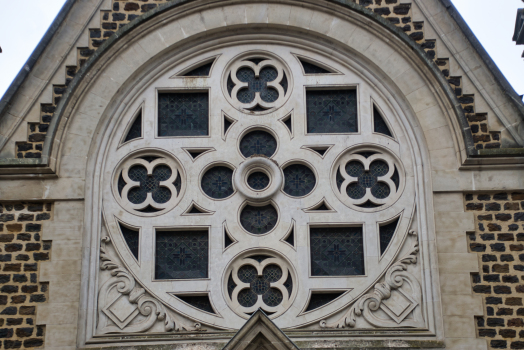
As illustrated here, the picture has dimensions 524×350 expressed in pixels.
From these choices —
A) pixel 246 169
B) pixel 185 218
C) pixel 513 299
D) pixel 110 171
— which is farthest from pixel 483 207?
pixel 110 171

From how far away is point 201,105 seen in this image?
13.2 metres

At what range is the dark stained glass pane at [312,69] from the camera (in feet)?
43.7

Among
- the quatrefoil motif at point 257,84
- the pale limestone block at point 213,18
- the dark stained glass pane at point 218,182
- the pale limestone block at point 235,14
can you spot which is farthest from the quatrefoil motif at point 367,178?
the pale limestone block at point 213,18

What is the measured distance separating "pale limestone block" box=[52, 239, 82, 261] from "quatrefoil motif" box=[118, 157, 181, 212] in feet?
Result: 3.16

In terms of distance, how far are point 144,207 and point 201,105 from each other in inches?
71.4

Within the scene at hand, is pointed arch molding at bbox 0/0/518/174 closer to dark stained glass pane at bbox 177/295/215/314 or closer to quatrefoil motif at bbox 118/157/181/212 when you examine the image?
quatrefoil motif at bbox 118/157/181/212

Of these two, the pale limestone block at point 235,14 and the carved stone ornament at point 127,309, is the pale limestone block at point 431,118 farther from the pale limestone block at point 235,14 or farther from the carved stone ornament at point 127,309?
the carved stone ornament at point 127,309

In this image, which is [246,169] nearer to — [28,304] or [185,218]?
[185,218]

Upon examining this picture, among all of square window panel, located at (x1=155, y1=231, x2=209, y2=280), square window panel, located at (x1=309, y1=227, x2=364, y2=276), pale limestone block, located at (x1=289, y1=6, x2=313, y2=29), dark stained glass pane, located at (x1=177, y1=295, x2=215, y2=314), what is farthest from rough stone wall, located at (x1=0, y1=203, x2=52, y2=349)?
pale limestone block, located at (x1=289, y1=6, x2=313, y2=29)

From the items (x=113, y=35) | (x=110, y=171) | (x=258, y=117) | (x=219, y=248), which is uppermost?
(x=113, y=35)

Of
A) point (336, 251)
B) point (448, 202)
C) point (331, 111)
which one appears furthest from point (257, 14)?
point (448, 202)

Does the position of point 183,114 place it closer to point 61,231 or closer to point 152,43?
point 152,43

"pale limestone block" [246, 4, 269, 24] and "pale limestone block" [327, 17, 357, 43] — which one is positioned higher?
"pale limestone block" [246, 4, 269, 24]

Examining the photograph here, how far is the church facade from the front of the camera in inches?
462
